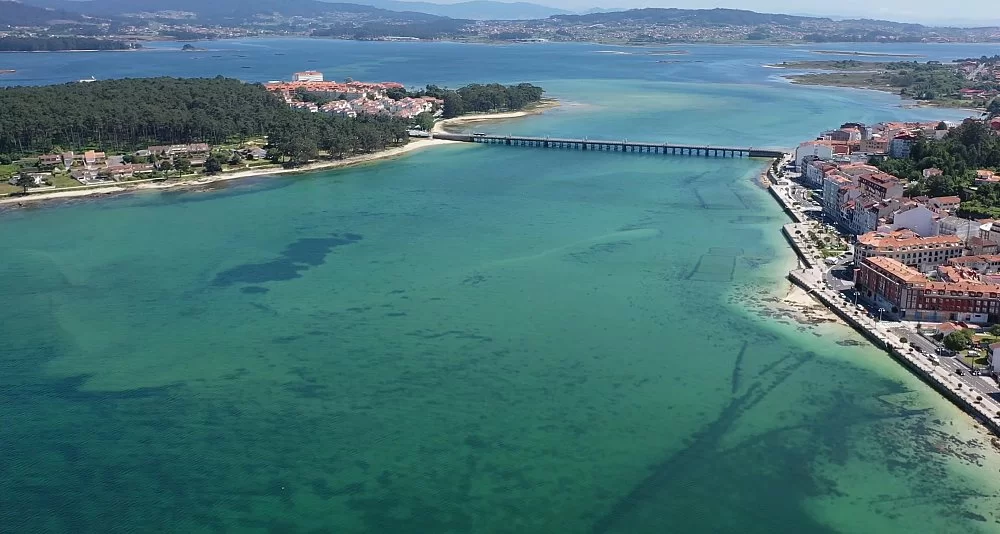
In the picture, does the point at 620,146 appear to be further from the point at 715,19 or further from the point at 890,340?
the point at 715,19

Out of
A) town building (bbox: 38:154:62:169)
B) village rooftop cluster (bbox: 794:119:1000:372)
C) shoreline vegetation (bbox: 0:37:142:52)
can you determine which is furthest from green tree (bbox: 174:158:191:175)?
shoreline vegetation (bbox: 0:37:142:52)

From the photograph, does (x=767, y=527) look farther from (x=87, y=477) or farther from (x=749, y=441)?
(x=87, y=477)

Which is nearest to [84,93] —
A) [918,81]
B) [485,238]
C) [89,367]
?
[485,238]

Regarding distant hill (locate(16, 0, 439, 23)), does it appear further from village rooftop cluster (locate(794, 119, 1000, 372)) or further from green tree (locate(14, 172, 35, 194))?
village rooftop cluster (locate(794, 119, 1000, 372))

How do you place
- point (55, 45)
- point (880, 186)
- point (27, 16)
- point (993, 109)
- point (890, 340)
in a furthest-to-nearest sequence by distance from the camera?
point (27, 16) → point (55, 45) → point (993, 109) → point (880, 186) → point (890, 340)

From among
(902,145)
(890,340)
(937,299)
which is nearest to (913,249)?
(937,299)

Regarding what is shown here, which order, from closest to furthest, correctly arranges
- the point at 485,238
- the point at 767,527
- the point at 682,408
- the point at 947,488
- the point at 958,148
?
the point at 767,527 → the point at 947,488 → the point at 682,408 → the point at 485,238 → the point at 958,148
